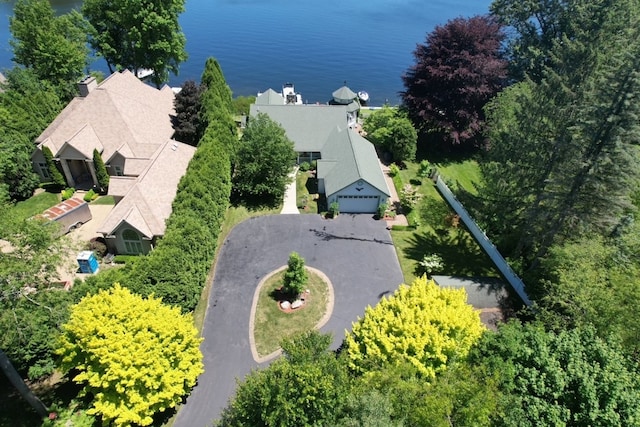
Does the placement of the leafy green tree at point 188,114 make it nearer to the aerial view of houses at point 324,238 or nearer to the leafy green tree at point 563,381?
the aerial view of houses at point 324,238

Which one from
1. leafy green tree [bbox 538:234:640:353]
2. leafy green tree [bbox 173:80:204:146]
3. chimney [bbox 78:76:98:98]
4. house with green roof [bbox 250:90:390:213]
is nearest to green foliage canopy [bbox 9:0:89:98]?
chimney [bbox 78:76:98:98]

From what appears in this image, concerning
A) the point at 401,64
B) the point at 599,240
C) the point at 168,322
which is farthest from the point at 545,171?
the point at 401,64

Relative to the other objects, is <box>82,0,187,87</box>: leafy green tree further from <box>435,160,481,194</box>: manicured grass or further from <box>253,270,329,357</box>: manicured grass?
<box>435,160,481,194</box>: manicured grass

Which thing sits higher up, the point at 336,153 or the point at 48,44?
the point at 48,44

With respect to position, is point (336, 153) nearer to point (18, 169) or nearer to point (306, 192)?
point (306, 192)

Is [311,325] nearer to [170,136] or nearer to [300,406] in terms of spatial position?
[300,406]

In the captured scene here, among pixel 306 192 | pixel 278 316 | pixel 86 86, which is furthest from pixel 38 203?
pixel 278 316

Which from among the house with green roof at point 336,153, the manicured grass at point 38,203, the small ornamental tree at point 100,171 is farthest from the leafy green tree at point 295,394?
the manicured grass at point 38,203
